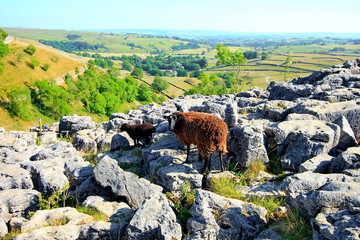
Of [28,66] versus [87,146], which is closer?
[87,146]

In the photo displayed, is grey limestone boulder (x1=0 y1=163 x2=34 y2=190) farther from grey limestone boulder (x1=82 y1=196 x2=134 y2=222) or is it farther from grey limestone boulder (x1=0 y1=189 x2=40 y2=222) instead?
grey limestone boulder (x1=82 y1=196 x2=134 y2=222)

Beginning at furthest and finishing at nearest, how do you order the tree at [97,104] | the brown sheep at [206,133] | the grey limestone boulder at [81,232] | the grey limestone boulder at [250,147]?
the tree at [97,104] < the grey limestone boulder at [250,147] < the brown sheep at [206,133] < the grey limestone boulder at [81,232]

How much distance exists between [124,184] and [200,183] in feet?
11.1

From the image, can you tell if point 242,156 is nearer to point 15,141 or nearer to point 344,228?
point 344,228

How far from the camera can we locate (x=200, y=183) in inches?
453

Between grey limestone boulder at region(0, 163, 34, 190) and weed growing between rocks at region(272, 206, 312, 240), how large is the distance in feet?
37.2

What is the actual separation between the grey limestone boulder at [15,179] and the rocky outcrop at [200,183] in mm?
43

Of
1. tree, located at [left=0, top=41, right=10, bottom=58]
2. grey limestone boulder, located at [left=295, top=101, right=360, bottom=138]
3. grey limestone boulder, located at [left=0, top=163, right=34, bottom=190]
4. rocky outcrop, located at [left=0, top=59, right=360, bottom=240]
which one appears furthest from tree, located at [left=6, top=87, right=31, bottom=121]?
grey limestone boulder, located at [left=295, top=101, right=360, bottom=138]

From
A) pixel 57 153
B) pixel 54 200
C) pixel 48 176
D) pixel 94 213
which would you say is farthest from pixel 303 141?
pixel 57 153

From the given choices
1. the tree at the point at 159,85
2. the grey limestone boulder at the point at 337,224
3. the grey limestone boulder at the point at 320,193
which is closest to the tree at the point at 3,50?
the tree at the point at 159,85

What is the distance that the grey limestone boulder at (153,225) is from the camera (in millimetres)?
7977

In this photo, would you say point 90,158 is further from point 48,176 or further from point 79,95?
point 79,95

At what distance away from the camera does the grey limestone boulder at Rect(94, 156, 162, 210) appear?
35.1 ft

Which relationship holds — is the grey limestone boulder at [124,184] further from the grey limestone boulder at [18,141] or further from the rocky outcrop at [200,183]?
the grey limestone boulder at [18,141]
